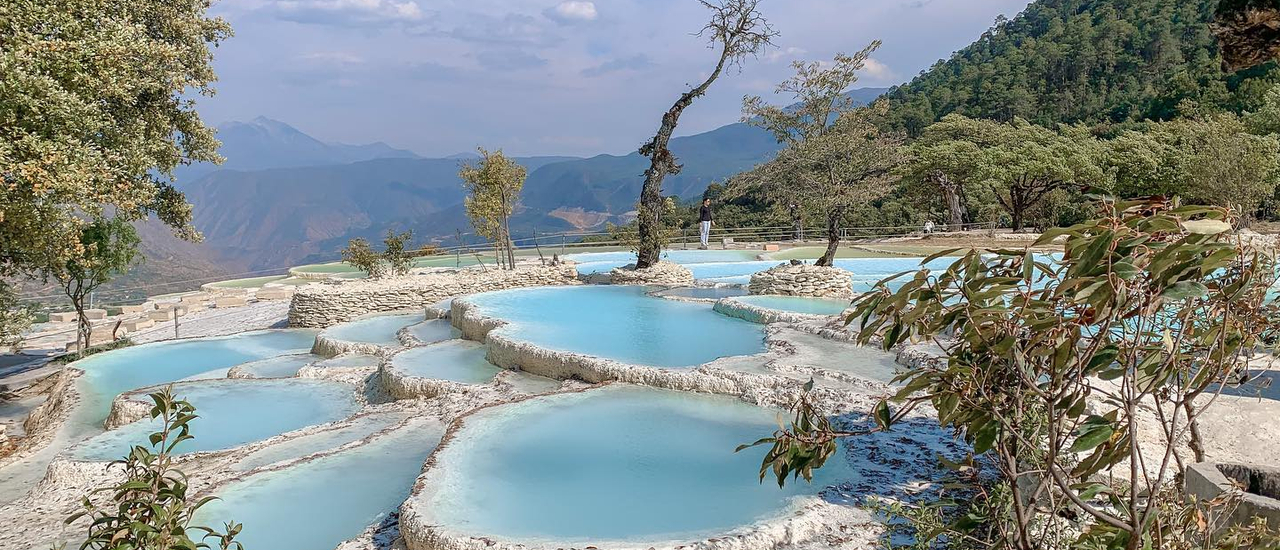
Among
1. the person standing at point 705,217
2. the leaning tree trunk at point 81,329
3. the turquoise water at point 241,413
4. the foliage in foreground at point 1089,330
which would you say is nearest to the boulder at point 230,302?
the leaning tree trunk at point 81,329

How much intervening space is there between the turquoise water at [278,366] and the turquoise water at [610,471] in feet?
19.4

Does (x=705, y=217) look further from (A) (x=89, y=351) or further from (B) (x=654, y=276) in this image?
(A) (x=89, y=351)

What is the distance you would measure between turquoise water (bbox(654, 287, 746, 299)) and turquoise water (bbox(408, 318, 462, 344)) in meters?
4.42

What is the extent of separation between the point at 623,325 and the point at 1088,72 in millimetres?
61969

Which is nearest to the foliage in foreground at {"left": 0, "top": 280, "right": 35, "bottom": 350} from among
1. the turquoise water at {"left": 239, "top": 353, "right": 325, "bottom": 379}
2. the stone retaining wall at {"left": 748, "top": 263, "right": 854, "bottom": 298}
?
the turquoise water at {"left": 239, "top": 353, "right": 325, "bottom": 379}

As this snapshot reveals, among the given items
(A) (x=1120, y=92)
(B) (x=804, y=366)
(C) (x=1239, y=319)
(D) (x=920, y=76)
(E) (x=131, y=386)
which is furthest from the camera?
(D) (x=920, y=76)

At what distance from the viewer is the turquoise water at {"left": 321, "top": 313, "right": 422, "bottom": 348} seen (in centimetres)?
1316

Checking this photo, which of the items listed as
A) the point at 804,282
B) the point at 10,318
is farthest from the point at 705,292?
the point at 10,318

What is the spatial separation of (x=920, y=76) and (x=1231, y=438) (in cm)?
7511

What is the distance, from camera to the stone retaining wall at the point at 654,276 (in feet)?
57.4

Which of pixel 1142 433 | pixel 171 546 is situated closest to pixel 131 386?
pixel 171 546

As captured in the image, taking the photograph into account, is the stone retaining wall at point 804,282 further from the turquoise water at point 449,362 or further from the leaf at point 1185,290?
the leaf at point 1185,290

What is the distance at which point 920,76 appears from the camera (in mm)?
74000

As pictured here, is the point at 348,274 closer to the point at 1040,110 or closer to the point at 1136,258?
the point at 1136,258
